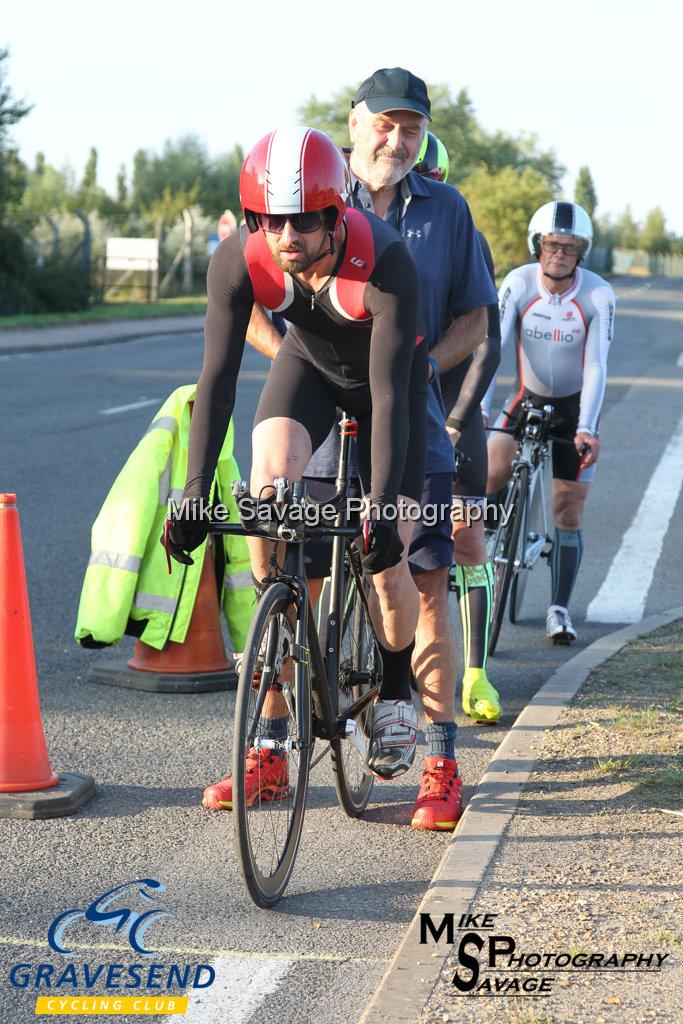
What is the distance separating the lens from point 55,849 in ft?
14.5

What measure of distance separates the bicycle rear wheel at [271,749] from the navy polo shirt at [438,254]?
3.53ft

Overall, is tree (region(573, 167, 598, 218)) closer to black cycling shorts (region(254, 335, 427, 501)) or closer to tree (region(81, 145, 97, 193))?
tree (region(81, 145, 97, 193))

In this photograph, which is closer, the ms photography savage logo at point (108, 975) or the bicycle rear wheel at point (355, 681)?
the ms photography savage logo at point (108, 975)

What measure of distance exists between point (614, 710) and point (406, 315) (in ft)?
7.60

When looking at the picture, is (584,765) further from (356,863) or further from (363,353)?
(363,353)

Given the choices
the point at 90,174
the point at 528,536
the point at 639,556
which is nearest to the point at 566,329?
the point at 528,536

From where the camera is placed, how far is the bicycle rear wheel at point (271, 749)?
3807 mm

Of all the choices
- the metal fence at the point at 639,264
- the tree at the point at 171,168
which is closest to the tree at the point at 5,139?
the tree at the point at 171,168

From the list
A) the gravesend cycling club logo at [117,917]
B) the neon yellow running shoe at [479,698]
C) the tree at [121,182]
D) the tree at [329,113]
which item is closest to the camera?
the gravesend cycling club logo at [117,917]

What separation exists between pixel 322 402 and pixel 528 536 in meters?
3.23

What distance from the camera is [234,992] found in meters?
3.49

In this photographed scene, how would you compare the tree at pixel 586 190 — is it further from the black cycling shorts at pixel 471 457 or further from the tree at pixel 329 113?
the black cycling shorts at pixel 471 457

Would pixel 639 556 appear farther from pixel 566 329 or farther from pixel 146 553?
pixel 146 553

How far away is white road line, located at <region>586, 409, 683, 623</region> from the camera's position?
7.99 metres
